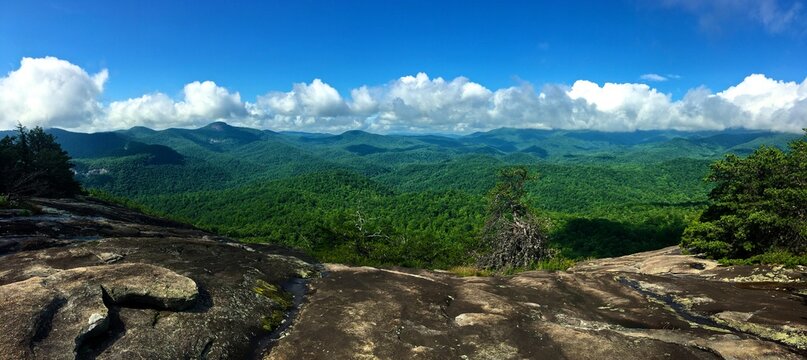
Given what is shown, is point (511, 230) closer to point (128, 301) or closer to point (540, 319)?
point (540, 319)

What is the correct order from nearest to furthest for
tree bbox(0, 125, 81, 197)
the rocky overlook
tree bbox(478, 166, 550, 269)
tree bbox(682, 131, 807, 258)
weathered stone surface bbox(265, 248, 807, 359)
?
the rocky overlook
weathered stone surface bbox(265, 248, 807, 359)
tree bbox(682, 131, 807, 258)
tree bbox(478, 166, 550, 269)
tree bbox(0, 125, 81, 197)

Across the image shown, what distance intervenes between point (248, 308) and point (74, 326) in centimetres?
459

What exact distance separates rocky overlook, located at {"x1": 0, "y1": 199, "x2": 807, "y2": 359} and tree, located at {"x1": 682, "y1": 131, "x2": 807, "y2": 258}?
9.71m

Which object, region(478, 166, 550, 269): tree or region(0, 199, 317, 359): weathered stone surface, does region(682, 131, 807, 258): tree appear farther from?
region(0, 199, 317, 359): weathered stone surface

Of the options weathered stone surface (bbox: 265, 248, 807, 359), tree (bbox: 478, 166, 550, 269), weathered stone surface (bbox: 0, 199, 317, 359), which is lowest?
tree (bbox: 478, 166, 550, 269)

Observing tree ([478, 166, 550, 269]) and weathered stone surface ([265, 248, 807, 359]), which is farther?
tree ([478, 166, 550, 269])

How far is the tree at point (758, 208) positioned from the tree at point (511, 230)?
12.3 meters

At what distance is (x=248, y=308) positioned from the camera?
12.9 metres

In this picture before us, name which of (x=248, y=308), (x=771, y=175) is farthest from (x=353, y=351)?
(x=771, y=175)

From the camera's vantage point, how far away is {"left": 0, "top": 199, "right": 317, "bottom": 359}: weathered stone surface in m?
9.03

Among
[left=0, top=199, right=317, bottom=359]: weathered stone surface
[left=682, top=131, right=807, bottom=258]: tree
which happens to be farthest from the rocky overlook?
[left=682, top=131, right=807, bottom=258]: tree

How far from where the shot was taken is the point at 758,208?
29281 millimetres

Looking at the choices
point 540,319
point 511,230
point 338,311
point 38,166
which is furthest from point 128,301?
point 38,166

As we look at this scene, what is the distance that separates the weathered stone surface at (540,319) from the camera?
10883 mm
